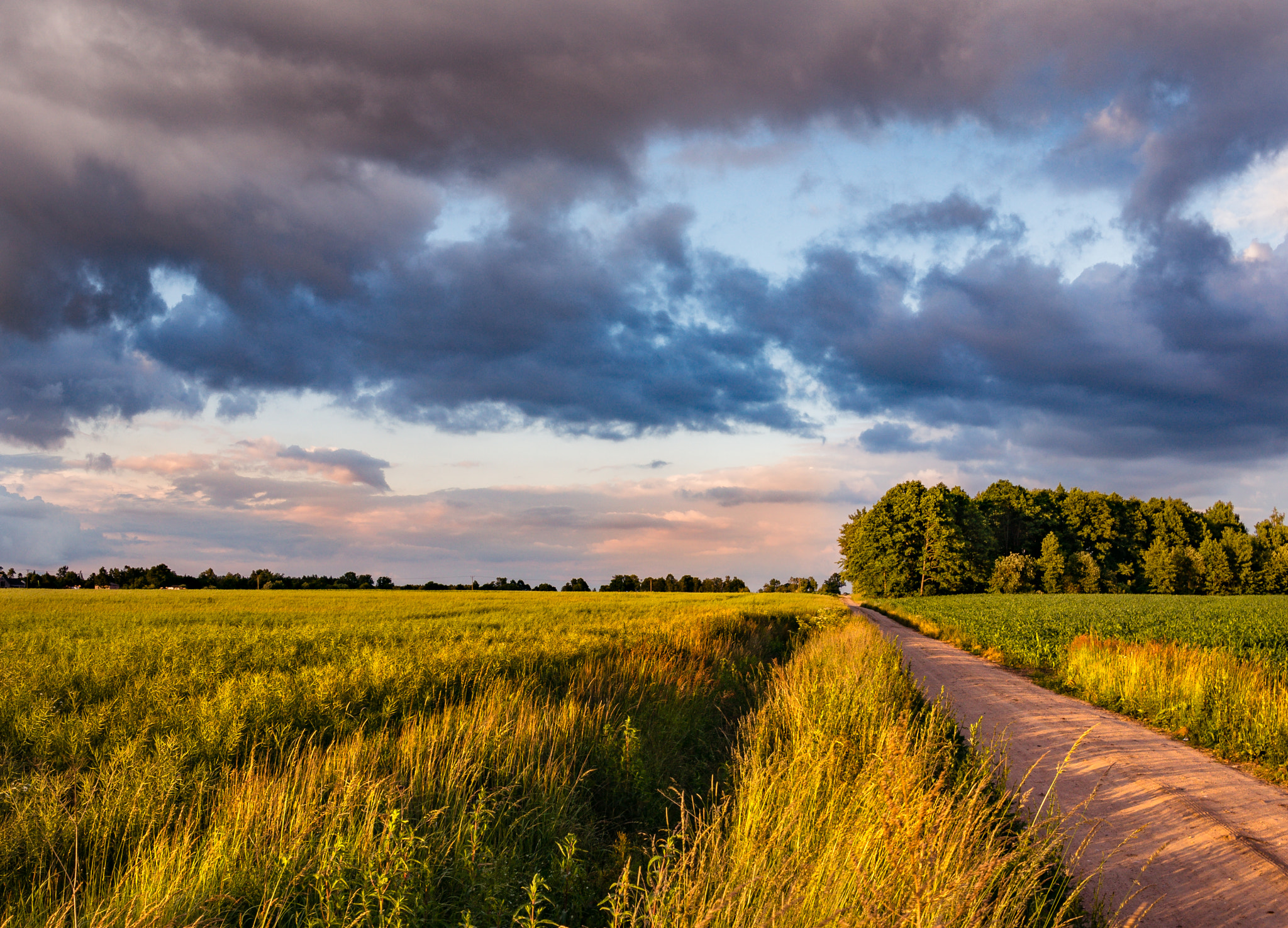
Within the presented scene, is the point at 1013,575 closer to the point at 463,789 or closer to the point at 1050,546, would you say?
the point at 1050,546

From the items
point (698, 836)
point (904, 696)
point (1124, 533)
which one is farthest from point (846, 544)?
point (698, 836)

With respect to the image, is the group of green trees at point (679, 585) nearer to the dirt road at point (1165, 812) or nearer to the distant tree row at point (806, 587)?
the distant tree row at point (806, 587)

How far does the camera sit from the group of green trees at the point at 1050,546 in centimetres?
7275

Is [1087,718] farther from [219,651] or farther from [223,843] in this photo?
[219,651]

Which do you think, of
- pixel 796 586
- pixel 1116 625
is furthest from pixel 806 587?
pixel 1116 625

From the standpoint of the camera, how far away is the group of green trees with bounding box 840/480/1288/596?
239 feet

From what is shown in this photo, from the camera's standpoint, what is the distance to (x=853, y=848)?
3.85m

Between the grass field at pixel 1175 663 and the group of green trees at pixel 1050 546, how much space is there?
42148mm

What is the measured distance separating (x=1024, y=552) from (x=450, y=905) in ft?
311

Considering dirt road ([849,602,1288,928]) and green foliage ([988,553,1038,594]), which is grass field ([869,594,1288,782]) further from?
green foliage ([988,553,1038,594])

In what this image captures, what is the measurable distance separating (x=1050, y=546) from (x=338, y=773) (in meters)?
87.4

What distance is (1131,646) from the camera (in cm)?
1546

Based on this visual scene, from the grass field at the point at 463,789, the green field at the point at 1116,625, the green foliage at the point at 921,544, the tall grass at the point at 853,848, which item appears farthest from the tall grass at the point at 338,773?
the green foliage at the point at 921,544

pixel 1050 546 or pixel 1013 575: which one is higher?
pixel 1050 546
